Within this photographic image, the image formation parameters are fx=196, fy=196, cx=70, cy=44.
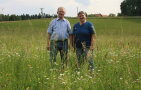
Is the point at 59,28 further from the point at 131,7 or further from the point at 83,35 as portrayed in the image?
the point at 131,7

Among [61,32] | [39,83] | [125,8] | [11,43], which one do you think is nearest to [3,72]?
[39,83]

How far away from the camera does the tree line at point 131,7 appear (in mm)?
67375

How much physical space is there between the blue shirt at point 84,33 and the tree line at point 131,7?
65032 mm

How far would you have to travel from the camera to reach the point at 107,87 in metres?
3.05

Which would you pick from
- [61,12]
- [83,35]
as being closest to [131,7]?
[83,35]

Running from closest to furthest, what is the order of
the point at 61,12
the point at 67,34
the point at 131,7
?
the point at 61,12, the point at 67,34, the point at 131,7

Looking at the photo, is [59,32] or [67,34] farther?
[67,34]

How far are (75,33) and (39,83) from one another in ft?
6.76

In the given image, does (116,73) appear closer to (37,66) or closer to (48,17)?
(37,66)

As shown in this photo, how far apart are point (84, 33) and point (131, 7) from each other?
7057 centimetres

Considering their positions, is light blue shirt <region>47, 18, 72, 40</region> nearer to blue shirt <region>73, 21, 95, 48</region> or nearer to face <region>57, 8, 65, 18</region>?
face <region>57, 8, 65, 18</region>

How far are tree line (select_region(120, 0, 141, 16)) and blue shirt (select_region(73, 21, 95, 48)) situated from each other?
65032 millimetres

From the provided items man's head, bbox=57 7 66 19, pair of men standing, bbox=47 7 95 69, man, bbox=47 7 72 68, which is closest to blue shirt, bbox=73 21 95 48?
pair of men standing, bbox=47 7 95 69

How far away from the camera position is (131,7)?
70.6 m
